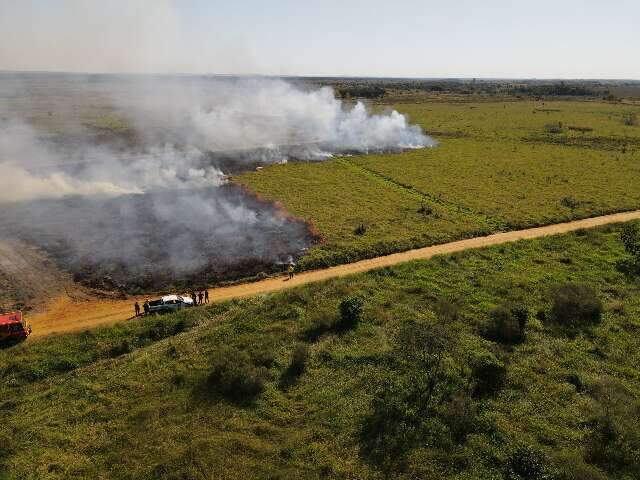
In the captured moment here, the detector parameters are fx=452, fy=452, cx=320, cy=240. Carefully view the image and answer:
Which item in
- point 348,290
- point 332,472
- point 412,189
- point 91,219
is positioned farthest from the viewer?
point 412,189

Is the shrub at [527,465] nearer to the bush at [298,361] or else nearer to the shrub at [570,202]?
the bush at [298,361]

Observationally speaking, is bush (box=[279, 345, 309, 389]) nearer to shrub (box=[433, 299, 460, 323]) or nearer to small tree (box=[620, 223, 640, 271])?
shrub (box=[433, 299, 460, 323])

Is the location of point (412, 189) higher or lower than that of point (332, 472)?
higher

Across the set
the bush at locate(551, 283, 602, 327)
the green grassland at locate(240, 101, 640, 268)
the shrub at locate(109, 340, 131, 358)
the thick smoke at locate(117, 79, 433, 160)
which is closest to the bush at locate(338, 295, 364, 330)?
the green grassland at locate(240, 101, 640, 268)

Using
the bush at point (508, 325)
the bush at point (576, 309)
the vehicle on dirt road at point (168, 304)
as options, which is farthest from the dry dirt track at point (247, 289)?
the bush at point (576, 309)

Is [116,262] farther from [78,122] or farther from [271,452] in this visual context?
[78,122]

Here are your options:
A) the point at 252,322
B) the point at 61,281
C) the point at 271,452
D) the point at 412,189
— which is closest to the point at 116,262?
the point at 61,281
